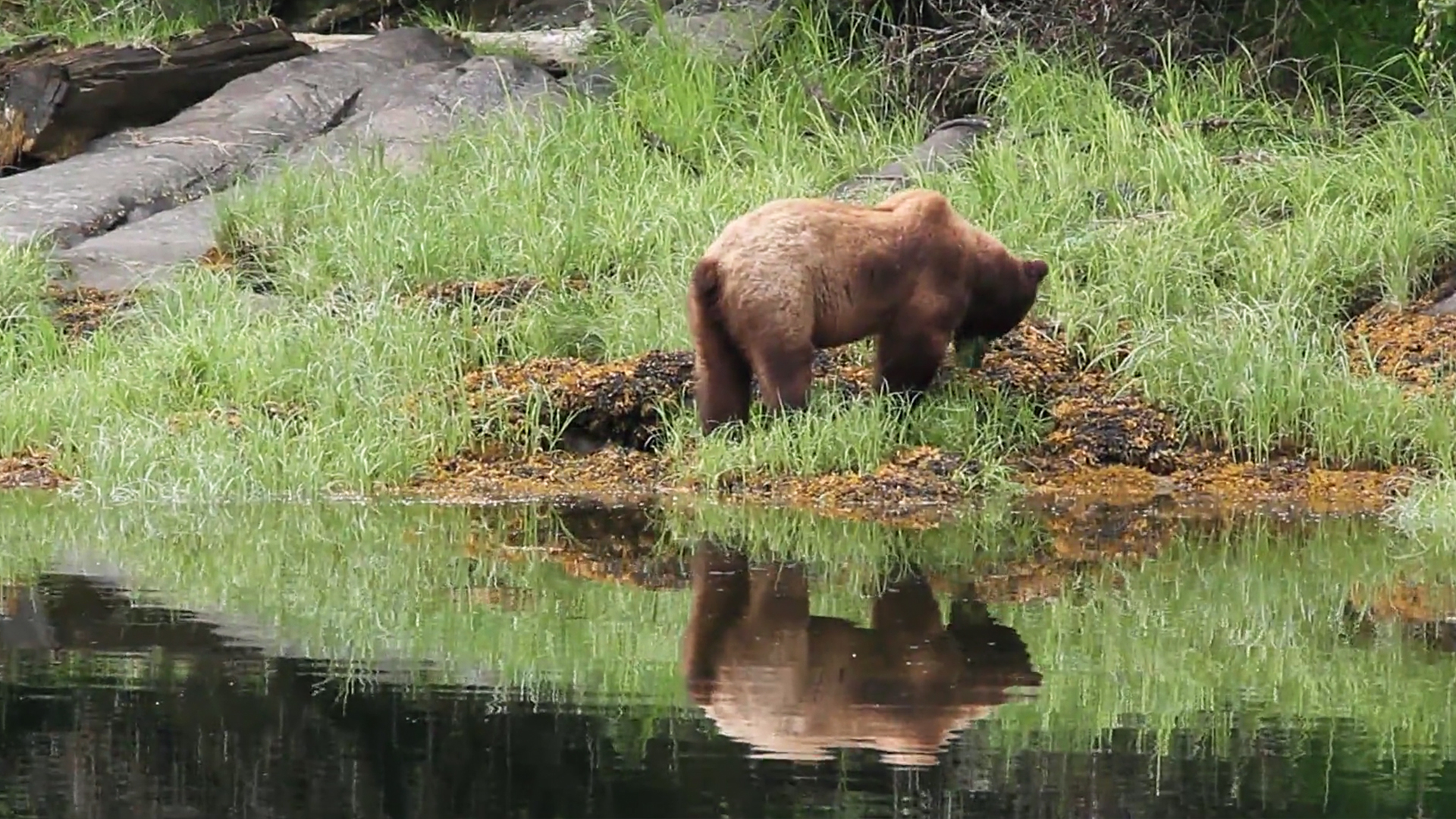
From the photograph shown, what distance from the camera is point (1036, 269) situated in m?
11.5

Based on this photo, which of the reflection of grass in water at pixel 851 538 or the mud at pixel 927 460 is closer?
the reflection of grass in water at pixel 851 538

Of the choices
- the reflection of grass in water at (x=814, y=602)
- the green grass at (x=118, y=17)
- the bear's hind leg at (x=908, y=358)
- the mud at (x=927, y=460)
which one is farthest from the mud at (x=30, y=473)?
the green grass at (x=118, y=17)

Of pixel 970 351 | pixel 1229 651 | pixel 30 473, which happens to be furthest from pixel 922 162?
pixel 1229 651

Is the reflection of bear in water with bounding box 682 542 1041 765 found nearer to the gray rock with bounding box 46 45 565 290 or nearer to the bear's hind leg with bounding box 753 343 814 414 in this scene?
the bear's hind leg with bounding box 753 343 814 414

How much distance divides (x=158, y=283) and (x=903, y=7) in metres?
6.00

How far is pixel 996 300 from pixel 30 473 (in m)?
4.60

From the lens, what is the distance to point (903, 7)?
1700 centimetres

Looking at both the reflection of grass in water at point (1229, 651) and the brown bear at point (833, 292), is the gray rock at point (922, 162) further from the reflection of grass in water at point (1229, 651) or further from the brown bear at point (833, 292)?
the reflection of grass in water at point (1229, 651)

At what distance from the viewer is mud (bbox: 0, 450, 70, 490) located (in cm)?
1095

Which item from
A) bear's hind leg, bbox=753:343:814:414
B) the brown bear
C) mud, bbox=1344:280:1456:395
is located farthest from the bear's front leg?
mud, bbox=1344:280:1456:395

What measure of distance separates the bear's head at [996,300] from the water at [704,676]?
83.1 inches

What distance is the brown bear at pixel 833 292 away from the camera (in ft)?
34.0

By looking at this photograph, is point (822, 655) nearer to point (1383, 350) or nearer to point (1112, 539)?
point (1112, 539)

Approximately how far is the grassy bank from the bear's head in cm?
34
